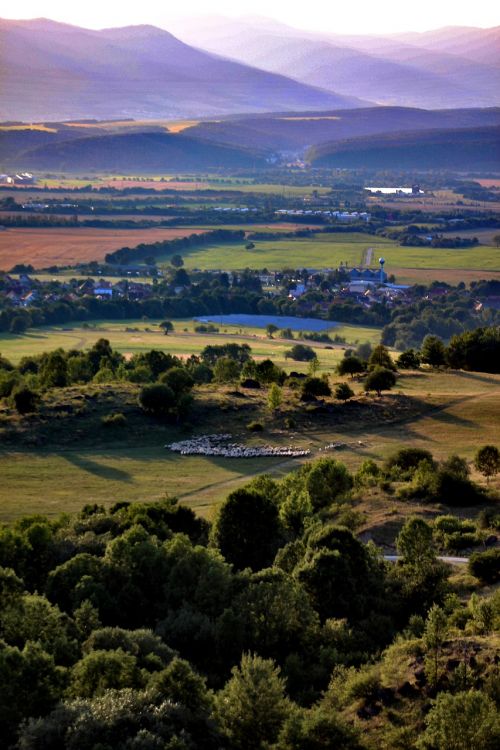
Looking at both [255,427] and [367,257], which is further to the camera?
[367,257]

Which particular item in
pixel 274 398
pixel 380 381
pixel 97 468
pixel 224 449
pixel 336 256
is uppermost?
pixel 336 256

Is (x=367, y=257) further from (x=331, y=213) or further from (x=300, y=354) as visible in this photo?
(x=300, y=354)

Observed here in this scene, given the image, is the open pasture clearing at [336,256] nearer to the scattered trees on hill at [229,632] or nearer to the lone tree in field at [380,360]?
the lone tree in field at [380,360]

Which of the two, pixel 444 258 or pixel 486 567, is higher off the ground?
pixel 444 258

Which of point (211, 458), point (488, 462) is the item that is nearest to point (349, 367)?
point (211, 458)

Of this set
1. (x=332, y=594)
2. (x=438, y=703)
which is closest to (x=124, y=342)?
(x=332, y=594)
